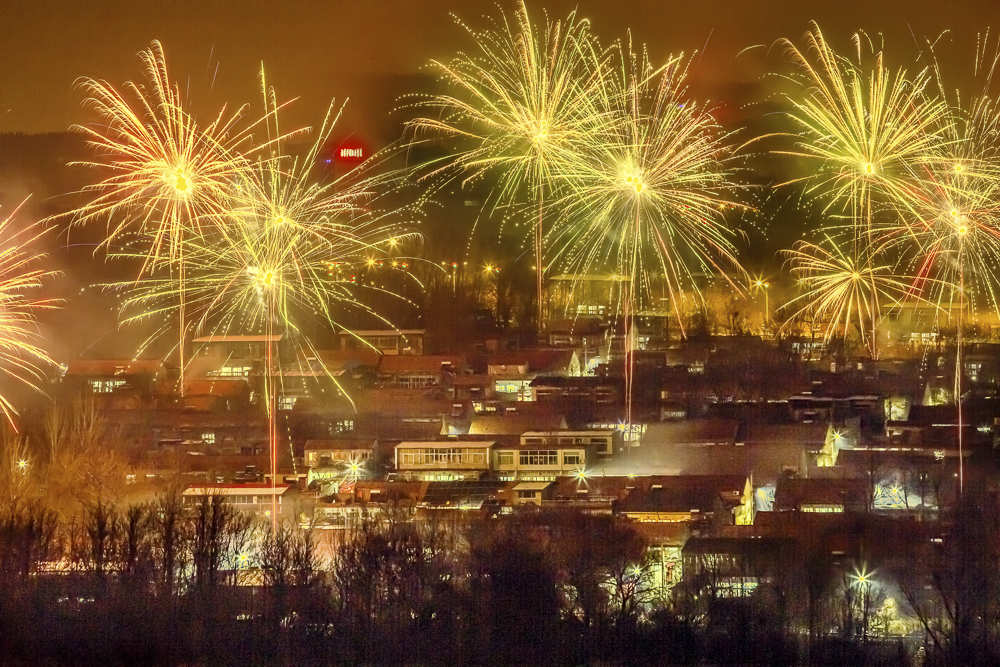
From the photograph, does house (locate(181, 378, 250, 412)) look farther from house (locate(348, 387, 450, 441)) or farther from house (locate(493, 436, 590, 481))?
house (locate(493, 436, 590, 481))

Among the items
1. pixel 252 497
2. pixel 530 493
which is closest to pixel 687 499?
pixel 530 493

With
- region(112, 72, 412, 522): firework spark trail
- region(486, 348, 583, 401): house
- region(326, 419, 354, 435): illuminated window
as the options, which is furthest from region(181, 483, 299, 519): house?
region(486, 348, 583, 401): house

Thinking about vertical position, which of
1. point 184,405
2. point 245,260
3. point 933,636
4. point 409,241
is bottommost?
point 933,636

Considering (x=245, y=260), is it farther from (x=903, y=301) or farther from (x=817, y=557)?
(x=903, y=301)

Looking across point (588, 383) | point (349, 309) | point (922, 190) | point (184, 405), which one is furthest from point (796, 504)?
point (349, 309)

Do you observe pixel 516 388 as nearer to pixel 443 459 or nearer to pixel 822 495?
pixel 443 459

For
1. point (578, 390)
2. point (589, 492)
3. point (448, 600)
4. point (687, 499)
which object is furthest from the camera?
point (578, 390)
